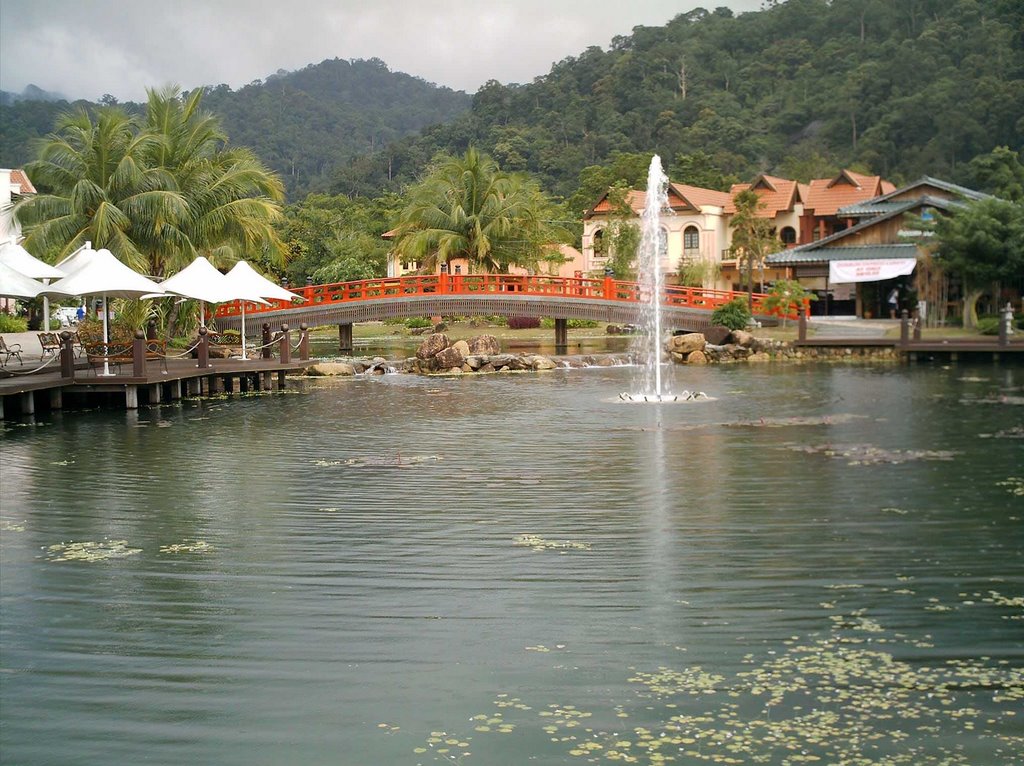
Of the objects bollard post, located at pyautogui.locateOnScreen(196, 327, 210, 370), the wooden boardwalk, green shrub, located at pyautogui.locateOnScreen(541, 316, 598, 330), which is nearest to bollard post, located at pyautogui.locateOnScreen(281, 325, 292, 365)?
the wooden boardwalk

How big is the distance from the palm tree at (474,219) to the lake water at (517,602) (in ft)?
101

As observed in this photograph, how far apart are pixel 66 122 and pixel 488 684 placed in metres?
32.5

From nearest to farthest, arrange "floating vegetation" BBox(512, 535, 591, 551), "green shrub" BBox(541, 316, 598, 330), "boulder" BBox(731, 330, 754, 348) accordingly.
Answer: "floating vegetation" BBox(512, 535, 591, 551), "boulder" BBox(731, 330, 754, 348), "green shrub" BBox(541, 316, 598, 330)

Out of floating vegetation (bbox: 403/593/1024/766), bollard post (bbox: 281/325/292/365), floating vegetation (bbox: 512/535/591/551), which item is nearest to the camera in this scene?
floating vegetation (bbox: 403/593/1024/766)

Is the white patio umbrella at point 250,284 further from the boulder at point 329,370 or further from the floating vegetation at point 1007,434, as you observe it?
the floating vegetation at point 1007,434

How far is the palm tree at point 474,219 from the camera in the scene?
47.7 m

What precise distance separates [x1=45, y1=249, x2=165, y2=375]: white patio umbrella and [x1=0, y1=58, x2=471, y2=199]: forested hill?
68219mm

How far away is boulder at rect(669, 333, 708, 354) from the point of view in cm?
3528

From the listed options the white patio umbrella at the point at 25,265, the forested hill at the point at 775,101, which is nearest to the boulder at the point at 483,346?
the white patio umbrella at the point at 25,265

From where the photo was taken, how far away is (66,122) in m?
35.2

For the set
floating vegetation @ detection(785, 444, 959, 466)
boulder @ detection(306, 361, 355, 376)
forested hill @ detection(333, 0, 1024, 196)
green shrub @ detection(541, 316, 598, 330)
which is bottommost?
floating vegetation @ detection(785, 444, 959, 466)

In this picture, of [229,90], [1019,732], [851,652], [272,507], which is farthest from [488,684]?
[229,90]

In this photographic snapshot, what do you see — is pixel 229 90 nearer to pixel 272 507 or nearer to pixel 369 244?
pixel 369 244

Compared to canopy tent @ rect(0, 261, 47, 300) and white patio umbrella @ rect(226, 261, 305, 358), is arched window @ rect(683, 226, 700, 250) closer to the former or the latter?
white patio umbrella @ rect(226, 261, 305, 358)
